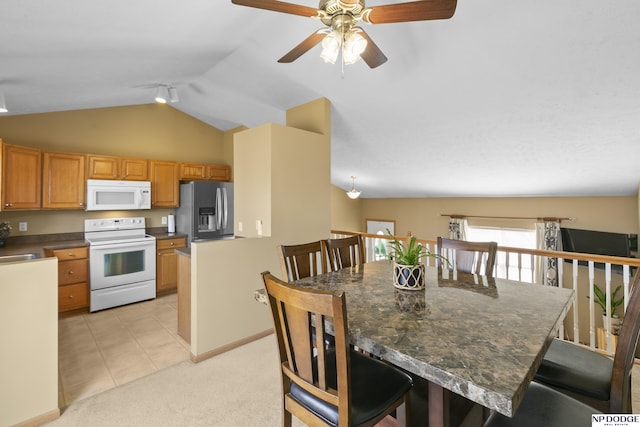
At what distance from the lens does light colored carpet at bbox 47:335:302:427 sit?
1930 mm

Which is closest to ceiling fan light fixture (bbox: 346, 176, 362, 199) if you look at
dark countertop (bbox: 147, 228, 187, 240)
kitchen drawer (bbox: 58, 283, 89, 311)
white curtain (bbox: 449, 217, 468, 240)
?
white curtain (bbox: 449, 217, 468, 240)

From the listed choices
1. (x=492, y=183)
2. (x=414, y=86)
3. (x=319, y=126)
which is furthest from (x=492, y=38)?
(x=492, y=183)

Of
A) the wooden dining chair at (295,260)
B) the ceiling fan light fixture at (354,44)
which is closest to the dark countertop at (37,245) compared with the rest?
the wooden dining chair at (295,260)

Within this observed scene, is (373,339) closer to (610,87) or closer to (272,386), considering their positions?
(272,386)

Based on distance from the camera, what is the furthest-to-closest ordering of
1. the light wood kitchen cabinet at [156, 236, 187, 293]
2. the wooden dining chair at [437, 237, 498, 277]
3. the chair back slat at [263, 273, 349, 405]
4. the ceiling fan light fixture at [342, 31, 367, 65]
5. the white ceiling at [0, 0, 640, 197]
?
the light wood kitchen cabinet at [156, 236, 187, 293] < the wooden dining chair at [437, 237, 498, 277] < the white ceiling at [0, 0, 640, 197] < the ceiling fan light fixture at [342, 31, 367, 65] < the chair back slat at [263, 273, 349, 405]

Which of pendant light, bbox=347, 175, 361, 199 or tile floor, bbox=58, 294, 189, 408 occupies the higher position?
pendant light, bbox=347, 175, 361, 199

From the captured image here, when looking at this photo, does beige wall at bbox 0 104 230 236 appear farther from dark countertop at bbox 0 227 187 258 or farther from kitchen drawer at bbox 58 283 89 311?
kitchen drawer at bbox 58 283 89 311

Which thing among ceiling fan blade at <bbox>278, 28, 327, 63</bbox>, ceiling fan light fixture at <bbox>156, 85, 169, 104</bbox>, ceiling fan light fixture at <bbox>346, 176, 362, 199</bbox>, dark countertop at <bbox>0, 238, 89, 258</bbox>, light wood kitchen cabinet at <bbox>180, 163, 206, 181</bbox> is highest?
ceiling fan light fixture at <bbox>156, 85, 169, 104</bbox>

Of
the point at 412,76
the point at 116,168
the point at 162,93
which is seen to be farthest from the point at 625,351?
the point at 116,168

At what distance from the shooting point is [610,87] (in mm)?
2332

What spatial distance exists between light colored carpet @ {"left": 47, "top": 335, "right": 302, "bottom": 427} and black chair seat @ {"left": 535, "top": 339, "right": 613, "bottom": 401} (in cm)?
148

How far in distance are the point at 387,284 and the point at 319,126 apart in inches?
90.4

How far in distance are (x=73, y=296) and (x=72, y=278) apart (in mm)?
228

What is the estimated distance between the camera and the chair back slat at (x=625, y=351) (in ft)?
3.69
